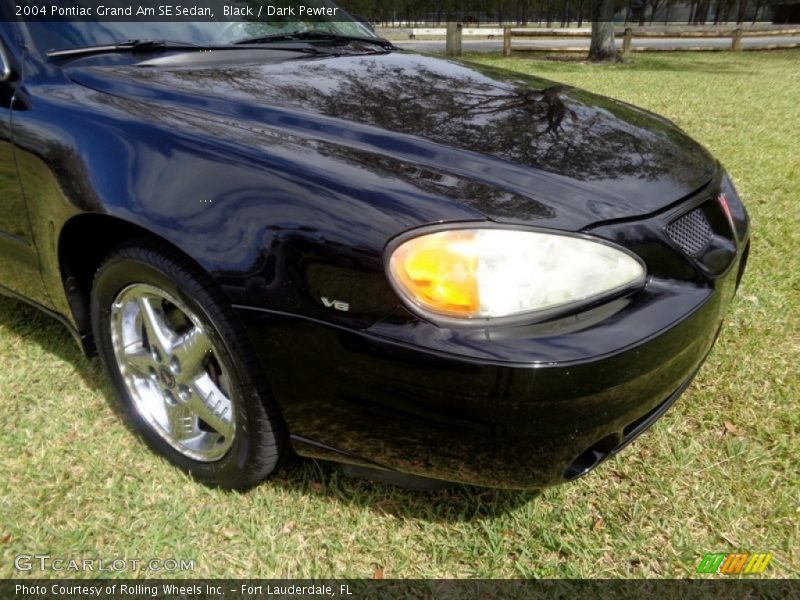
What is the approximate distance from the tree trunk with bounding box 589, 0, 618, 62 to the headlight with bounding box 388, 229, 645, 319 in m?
15.2

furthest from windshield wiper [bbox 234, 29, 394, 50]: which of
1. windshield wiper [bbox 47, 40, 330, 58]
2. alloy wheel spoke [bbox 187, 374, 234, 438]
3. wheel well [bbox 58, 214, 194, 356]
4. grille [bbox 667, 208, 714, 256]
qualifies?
grille [bbox 667, 208, 714, 256]

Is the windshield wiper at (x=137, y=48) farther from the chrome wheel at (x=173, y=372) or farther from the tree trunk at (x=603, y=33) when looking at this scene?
the tree trunk at (x=603, y=33)

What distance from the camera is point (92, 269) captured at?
196cm

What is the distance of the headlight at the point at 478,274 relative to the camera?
4.20 feet

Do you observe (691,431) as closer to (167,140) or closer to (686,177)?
(686,177)

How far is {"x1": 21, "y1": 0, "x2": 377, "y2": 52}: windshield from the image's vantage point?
197cm

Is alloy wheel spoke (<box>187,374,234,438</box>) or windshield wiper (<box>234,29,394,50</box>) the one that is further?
windshield wiper (<box>234,29,394,50</box>)

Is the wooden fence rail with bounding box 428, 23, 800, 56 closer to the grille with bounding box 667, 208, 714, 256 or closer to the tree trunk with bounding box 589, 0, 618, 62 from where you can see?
the tree trunk with bounding box 589, 0, 618, 62

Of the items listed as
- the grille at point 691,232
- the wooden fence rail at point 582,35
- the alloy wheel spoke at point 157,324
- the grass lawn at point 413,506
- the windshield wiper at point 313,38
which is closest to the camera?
the grille at point 691,232

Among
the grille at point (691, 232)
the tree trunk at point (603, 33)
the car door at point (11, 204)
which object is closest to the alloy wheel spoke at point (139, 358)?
the car door at point (11, 204)

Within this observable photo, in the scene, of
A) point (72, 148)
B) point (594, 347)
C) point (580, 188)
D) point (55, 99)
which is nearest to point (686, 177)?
point (580, 188)

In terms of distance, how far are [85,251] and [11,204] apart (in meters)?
0.31

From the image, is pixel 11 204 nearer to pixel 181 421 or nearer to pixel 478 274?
pixel 181 421

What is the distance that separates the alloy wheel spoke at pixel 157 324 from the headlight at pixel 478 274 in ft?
2.80
